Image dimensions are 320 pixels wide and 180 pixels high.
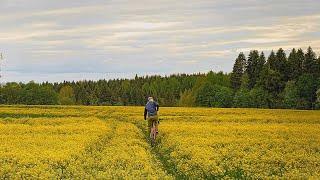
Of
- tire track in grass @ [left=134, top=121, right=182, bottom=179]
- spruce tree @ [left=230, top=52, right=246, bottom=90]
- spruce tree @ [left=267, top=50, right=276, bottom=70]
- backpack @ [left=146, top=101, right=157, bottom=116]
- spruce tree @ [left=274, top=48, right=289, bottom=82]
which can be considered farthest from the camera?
spruce tree @ [left=230, top=52, right=246, bottom=90]

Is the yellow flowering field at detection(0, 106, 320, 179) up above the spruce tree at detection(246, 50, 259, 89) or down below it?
below

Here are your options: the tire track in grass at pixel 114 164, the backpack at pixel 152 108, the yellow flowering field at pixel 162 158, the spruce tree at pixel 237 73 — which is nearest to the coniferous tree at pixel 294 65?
the spruce tree at pixel 237 73

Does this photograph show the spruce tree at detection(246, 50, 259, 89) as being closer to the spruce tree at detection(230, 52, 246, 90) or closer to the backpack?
the spruce tree at detection(230, 52, 246, 90)

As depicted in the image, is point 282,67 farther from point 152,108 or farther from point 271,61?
point 152,108

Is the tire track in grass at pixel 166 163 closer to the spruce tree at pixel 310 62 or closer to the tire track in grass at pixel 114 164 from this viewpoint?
the tire track in grass at pixel 114 164

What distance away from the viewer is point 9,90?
18388cm

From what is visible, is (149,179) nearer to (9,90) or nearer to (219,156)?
(219,156)

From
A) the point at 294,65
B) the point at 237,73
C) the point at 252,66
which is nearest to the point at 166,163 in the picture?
the point at 294,65

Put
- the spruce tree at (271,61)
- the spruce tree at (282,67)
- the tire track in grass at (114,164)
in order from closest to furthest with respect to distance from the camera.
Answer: the tire track in grass at (114,164) → the spruce tree at (282,67) → the spruce tree at (271,61)

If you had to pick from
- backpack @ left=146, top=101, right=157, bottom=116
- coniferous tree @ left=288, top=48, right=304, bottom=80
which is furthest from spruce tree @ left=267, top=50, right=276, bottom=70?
backpack @ left=146, top=101, right=157, bottom=116

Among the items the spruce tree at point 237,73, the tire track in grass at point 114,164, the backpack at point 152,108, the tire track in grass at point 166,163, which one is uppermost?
the spruce tree at point 237,73

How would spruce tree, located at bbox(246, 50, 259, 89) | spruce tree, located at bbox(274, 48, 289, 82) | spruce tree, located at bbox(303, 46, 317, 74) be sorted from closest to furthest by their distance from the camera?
spruce tree, located at bbox(303, 46, 317, 74) → spruce tree, located at bbox(274, 48, 289, 82) → spruce tree, located at bbox(246, 50, 259, 89)

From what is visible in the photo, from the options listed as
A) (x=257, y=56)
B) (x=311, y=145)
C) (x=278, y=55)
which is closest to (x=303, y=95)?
(x=278, y=55)

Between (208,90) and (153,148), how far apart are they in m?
106
